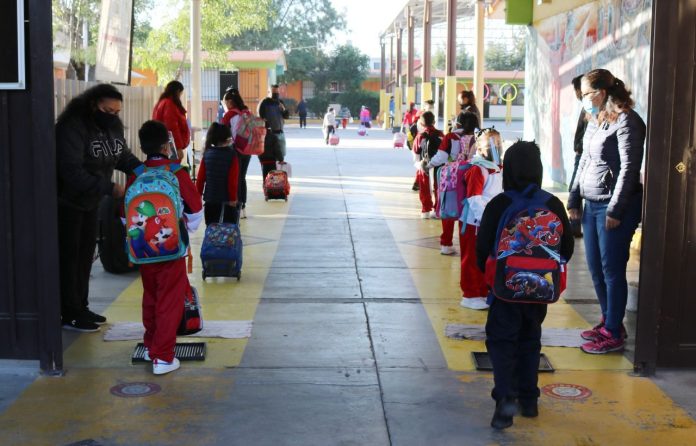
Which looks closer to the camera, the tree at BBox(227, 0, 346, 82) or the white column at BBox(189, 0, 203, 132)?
the white column at BBox(189, 0, 203, 132)

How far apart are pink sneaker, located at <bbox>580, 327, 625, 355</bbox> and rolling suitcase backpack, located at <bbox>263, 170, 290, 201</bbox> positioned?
8480mm

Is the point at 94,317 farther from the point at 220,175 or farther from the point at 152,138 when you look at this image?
the point at 220,175

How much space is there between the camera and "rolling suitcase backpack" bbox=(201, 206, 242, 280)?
8.44 meters

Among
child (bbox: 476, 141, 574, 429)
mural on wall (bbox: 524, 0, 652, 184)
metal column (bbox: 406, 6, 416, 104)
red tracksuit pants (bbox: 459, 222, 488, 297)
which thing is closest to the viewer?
child (bbox: 476, 141, 574, 429)

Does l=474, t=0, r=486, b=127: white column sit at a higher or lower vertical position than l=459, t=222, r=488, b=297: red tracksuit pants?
higher

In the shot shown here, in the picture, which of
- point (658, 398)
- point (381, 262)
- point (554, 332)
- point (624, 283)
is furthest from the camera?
point (381, 262)

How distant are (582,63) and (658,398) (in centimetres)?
1087

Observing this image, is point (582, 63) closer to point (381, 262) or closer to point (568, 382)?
point (381, 262)

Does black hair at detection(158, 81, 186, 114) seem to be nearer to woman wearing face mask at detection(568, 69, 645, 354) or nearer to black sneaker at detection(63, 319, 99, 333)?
black sneaker at detection(63, 319, 99, 333)

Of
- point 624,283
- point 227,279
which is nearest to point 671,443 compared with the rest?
point 624,283

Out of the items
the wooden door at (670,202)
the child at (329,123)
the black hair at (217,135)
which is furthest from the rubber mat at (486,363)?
the child at (329,123)

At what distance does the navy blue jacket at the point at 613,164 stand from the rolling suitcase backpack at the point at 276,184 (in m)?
8.24

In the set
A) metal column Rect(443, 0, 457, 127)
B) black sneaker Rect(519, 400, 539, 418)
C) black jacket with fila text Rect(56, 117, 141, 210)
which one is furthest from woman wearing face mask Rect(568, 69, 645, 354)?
metal column Rect(443, 0, 457, 127)

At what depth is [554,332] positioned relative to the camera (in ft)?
22.3
